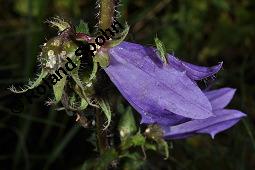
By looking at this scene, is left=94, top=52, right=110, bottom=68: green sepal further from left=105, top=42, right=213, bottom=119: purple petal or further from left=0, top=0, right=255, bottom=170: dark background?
left=0, top=0, right=255, bottom=170: dark background

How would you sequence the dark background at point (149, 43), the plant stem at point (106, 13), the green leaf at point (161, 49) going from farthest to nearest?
the dark background at point (149, 43), the plant stem at point (106, 13), the green leaf at point (161, 49)

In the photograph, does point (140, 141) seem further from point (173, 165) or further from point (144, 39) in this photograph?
point (144, 39)

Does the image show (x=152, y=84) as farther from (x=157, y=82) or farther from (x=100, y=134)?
(x=100, y=134)

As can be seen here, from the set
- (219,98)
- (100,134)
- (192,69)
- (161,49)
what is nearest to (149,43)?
(219,98)

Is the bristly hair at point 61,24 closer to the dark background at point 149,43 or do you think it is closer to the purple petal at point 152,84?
→ the purple petal at point 152,84

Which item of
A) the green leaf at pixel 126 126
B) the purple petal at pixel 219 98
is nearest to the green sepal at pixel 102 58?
the green leaf at pixel 126 126

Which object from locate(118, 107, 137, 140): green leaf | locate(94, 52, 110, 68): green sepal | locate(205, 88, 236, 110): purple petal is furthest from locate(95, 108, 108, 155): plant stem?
locate(205, 88, 236, 110): purple petal
